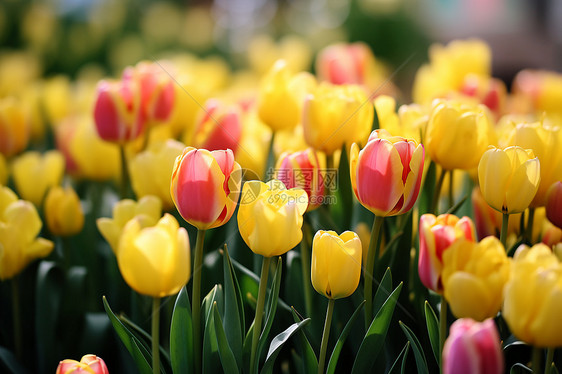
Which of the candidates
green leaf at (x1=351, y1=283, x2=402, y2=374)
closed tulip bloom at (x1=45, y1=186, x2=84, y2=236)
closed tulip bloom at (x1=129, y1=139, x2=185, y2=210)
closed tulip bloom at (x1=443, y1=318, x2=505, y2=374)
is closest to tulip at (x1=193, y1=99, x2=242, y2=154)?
closed tulip bloom at (x1=129, y1=139, x2=185, y2=210)

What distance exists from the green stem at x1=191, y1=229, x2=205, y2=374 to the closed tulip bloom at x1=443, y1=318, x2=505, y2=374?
28 cm

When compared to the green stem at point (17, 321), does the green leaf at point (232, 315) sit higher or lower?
higher

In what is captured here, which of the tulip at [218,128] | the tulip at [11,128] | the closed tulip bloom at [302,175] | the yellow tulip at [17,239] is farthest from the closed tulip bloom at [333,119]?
the tulip at [11,128]

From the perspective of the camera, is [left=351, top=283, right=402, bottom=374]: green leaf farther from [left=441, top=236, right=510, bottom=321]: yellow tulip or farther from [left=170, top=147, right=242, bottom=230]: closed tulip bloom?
[left=170, top=147, right=242, bottom=230]: closed tulip bloom

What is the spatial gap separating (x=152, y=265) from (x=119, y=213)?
219 mm

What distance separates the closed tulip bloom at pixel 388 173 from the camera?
622 millimetres

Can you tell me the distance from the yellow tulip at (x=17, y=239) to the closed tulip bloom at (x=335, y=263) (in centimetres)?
39

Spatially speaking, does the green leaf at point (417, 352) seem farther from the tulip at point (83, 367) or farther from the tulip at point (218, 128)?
the tulip at point (218, 128)

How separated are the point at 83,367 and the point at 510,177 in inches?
19.5

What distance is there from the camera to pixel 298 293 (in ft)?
2.55

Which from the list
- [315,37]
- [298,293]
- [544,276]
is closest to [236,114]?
[298,293]

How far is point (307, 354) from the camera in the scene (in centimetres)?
66

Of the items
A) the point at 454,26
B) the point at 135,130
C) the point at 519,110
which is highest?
the point at 135,130

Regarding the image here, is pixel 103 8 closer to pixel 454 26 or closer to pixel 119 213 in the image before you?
pixel 119 213
